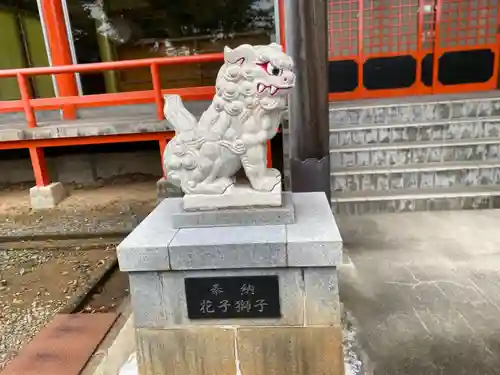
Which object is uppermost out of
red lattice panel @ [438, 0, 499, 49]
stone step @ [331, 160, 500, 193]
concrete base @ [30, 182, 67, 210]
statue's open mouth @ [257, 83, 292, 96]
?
red lattice panel @ [438, 0, 499, 49]

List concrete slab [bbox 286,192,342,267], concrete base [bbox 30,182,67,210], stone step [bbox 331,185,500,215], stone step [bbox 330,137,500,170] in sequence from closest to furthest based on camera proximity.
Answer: concrete slab [bbox 286,192,342,267], stone step [bbox 331,185,500,215], stone step [bbox 330,137,500,170], concrete base [bbox 30,182,67,210]

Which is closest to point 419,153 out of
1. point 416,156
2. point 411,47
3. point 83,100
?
point 416,156

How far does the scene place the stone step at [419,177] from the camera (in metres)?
4.92

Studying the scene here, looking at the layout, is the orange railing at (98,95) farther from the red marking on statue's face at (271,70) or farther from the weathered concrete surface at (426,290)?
the red marking on statue's face at (271,70)

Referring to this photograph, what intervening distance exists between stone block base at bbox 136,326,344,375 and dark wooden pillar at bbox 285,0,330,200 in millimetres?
1501

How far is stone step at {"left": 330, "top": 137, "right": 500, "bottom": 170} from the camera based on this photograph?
16.9ft

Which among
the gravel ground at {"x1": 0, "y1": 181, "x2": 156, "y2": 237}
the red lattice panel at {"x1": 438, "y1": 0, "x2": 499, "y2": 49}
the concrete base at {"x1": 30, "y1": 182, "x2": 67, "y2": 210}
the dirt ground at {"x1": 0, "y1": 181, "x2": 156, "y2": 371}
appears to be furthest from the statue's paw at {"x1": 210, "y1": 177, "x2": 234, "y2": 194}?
the red lattice panel at {"x1": 438, "y1": 0, "x2": 499, "y2": 49}

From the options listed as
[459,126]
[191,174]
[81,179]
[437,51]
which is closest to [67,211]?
[81,179]

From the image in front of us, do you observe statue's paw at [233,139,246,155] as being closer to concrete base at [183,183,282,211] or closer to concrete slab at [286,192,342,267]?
concrete base at [183,183,282,211]

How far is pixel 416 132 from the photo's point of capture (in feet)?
18.1

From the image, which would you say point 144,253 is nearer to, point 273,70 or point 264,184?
point 264,184

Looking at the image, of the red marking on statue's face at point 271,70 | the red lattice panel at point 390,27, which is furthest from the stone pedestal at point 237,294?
the red lattice panel at point 390,27

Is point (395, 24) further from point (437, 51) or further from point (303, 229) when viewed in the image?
point (303, 229)

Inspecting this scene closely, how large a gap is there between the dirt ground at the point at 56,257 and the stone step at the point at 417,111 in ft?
10.4
